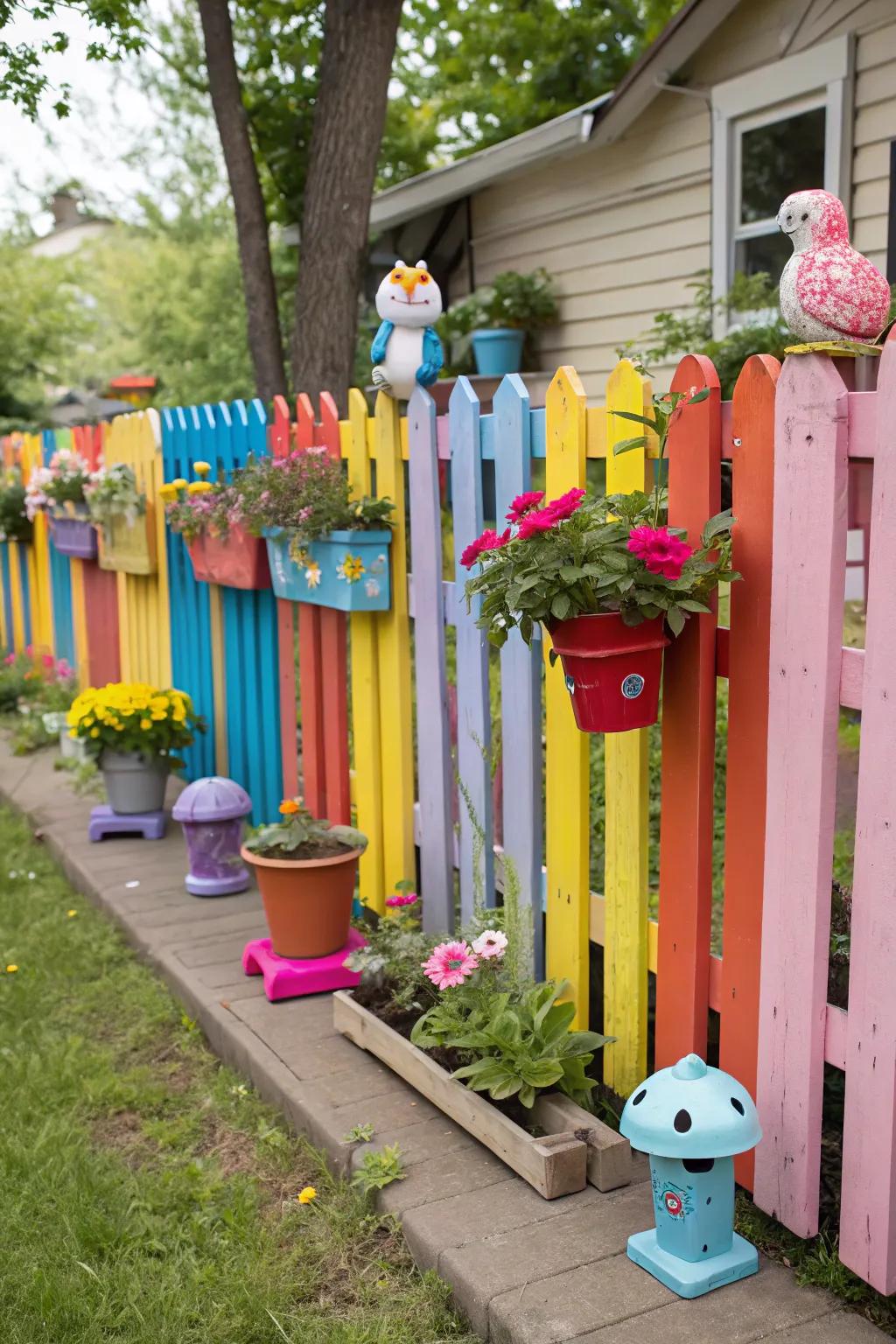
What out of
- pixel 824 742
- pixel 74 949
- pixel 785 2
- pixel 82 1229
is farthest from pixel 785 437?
pixel 785 2

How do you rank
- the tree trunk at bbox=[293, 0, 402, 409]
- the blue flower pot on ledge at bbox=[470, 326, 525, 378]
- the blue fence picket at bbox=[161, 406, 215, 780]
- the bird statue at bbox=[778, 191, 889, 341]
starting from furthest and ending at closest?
the blue flower pot on ledge at bbox=[470, 326, 525, 378], the tree trunk at bbox=[293, 0, 402, 409], the blue fence picket at bbox=[161, 406, 215, 780], the bird statue at bbox=[778, 191, 889, 341]

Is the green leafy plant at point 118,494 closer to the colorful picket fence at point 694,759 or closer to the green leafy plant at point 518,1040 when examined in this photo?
the colorful picket fence at point 694,759

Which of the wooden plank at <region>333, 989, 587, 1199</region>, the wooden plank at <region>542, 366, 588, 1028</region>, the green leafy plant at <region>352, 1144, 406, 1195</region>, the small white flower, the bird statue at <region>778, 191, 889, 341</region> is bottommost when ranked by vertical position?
the green leafy plant at <region>352, 1144, 406, 1195</region>

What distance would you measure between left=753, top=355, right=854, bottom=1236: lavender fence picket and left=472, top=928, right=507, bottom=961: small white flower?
2.33ft

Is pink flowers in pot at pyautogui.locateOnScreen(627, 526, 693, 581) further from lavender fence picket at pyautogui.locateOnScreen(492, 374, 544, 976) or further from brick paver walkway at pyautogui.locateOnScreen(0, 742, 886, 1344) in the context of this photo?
brick paver walkway at pyautogui.locateOnScreen(0, 742, 886, 1344)

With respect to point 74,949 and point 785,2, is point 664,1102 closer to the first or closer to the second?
point 74,949

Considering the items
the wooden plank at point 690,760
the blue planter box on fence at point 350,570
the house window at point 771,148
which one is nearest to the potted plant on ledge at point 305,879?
the blue planter box on fence at point 350,570

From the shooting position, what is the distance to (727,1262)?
2299 millimetres

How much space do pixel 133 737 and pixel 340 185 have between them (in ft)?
10.7

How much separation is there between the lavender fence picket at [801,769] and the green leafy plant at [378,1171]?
0.79m

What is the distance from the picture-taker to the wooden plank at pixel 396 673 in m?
3.90

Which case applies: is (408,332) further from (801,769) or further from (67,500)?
(67,500)

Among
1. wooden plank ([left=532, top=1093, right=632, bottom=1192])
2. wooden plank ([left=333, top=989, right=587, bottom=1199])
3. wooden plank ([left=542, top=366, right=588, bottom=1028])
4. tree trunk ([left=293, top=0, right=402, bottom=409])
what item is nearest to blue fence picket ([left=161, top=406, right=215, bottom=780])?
tree trunk ([left=293, top=0, right=402, bottom=409])

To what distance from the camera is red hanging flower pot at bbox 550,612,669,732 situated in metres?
2.43
